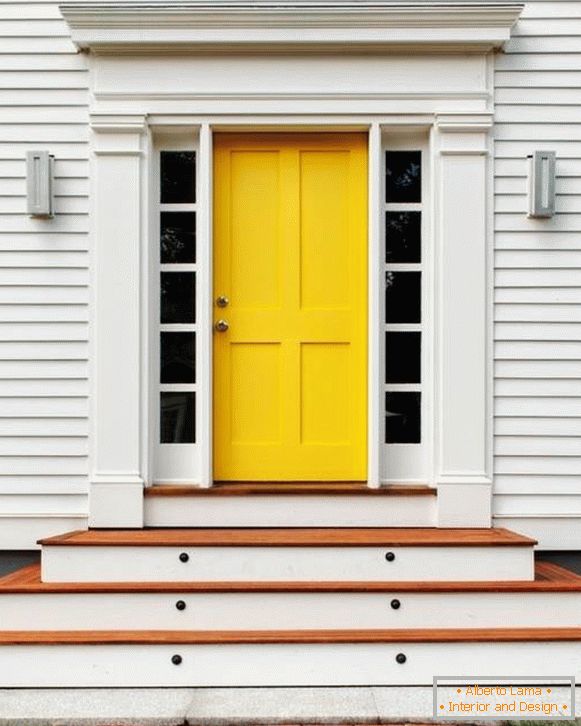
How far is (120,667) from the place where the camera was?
316 cm

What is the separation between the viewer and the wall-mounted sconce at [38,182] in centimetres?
387

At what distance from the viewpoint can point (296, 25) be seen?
382cm

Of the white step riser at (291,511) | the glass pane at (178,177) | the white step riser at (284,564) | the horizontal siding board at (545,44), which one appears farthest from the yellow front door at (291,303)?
the horizontal siding board at (545,44)

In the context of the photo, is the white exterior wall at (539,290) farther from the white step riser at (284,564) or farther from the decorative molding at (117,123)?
the decorative molding at (117,123)

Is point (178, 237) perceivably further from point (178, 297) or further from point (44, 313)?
point (44, 313)

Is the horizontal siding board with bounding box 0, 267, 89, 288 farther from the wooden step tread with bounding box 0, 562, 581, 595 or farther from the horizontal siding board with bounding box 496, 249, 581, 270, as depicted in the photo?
the horizontal siding board with bounding box 496, 249, 581, 270

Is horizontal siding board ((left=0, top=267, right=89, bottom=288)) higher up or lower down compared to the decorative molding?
lower down

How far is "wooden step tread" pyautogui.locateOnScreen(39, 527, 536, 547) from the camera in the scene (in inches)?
136

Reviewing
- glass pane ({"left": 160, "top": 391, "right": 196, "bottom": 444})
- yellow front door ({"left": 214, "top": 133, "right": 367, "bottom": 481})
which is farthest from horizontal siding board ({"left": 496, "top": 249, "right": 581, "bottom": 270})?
glass pane ({"left": 160, "top": 391, "right": 196, "bottom": 444})

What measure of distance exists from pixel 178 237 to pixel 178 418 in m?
1.00

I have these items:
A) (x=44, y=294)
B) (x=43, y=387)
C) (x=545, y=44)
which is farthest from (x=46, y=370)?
(x=545, y=44)

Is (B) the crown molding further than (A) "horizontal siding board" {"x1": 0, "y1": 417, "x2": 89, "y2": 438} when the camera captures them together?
No

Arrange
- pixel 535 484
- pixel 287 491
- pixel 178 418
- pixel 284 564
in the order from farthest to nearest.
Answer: pixel 178 418 < pixel 535 484 < pixel 287 491 < pixel 284 564

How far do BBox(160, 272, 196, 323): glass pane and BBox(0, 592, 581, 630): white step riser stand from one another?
1.50 metres
